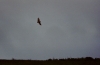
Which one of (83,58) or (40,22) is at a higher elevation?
(40,22)

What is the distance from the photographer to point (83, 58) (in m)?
24.7

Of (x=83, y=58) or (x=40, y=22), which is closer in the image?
(x=40, y=22)
